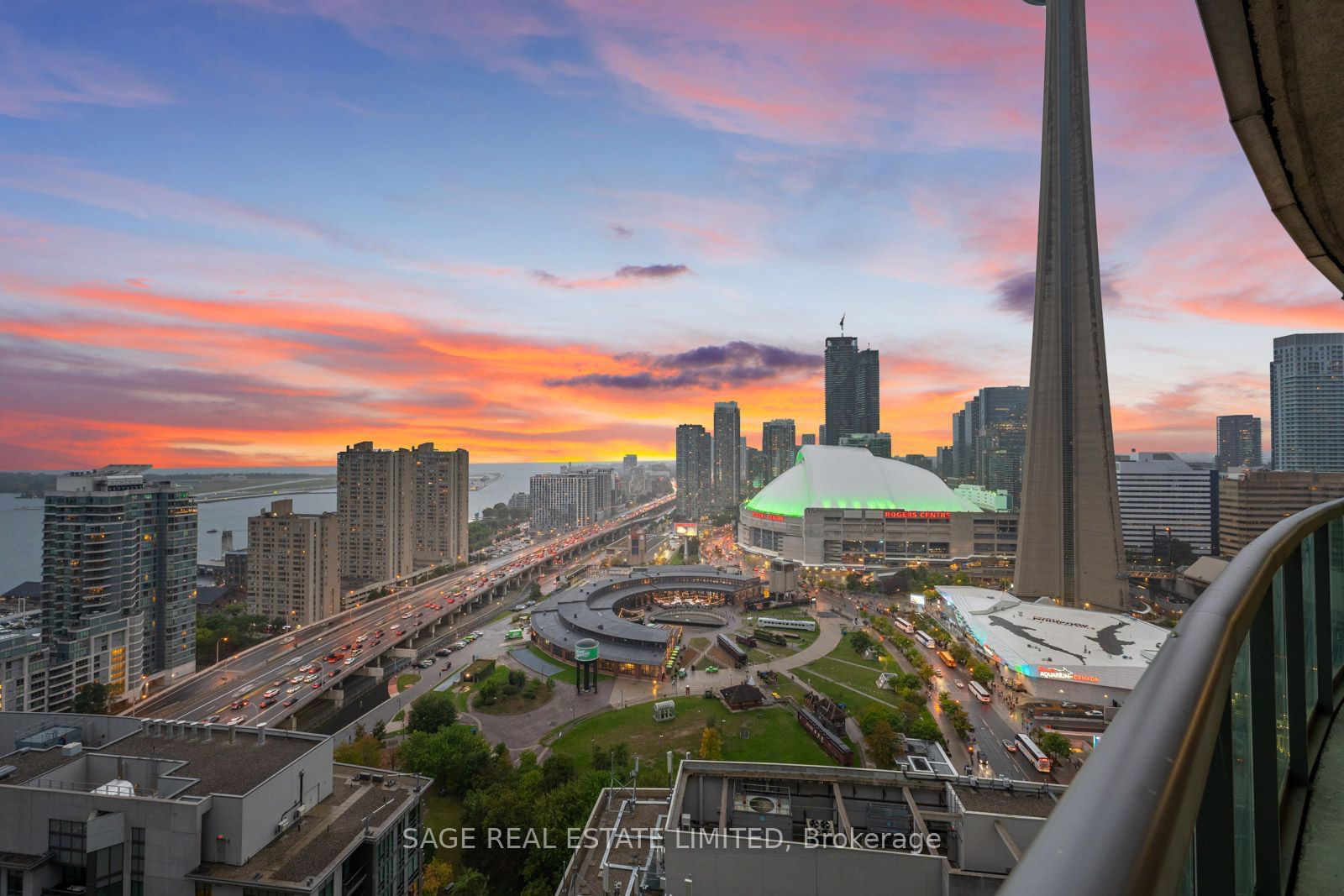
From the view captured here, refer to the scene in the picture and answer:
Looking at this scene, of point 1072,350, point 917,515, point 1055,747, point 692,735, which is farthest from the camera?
point 917,515

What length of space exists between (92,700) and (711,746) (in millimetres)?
16181

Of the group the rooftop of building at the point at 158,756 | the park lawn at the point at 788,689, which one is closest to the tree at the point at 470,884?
the rooftop of building at the point at 158,756

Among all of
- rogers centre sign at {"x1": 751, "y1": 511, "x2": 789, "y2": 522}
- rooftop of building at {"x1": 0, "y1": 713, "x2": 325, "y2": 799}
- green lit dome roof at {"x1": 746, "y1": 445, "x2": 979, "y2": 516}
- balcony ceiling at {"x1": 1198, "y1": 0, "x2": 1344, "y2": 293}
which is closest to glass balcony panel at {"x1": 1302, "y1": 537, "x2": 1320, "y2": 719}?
balcony ceiling at {"x1": 1198, "y1": 0, "x2": 1344, "y2": 293}

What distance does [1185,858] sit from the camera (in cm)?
50

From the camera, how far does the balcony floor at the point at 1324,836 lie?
126 cm

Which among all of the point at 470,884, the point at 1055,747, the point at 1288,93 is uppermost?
the point at 1288,93

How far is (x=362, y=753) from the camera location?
1266 cm

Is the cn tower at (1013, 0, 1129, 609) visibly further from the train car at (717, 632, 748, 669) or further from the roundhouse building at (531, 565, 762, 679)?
the train car at (717, 632, 748, 669)

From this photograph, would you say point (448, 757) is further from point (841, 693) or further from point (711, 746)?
point (841, 693)

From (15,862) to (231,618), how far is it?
1988 centimetres

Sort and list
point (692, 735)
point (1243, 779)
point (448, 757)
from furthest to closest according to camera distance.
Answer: point (692, 735), point (448, 757), point (1243, 779)

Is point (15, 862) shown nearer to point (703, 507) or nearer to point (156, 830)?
point (156, 830)

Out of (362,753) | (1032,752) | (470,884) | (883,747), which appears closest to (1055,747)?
(1032,752)

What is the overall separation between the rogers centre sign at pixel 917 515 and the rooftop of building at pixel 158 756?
30.9 meters
